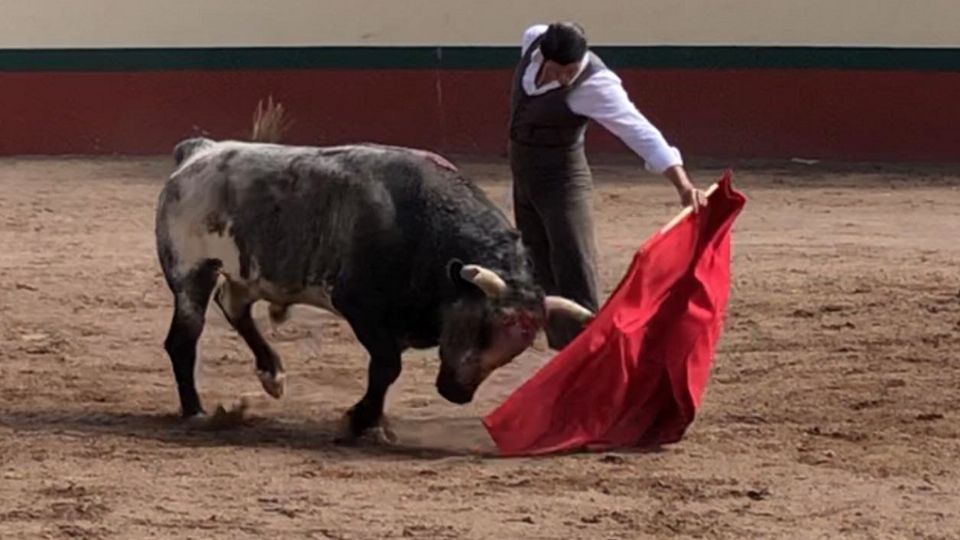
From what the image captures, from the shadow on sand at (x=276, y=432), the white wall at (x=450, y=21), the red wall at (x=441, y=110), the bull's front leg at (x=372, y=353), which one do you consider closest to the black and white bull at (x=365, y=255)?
the bull's front leg at (x=372, y=353)

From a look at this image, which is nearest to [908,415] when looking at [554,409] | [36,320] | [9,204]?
[554,409]

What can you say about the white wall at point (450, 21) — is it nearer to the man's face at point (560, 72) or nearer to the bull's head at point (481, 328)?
the man's face at point (560, 72)

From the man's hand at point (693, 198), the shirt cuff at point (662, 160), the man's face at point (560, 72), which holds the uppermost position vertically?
the man's face at point (560, 72)

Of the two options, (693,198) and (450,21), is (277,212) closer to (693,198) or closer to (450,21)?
(693,198)

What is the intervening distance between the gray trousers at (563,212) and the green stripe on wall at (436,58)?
9279 mm

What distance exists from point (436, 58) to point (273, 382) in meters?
9.36

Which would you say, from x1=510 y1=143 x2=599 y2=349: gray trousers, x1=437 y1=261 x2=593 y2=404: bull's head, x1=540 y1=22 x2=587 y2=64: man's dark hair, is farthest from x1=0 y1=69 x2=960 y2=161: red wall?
x1=437 y1=261 x2=593 y2=404: bull's head

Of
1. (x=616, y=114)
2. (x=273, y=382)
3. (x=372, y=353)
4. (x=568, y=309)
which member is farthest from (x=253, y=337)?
(x=616, y=114)

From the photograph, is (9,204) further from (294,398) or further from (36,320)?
(294,398)

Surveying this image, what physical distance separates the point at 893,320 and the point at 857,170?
698 cm

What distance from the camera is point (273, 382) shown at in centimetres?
781

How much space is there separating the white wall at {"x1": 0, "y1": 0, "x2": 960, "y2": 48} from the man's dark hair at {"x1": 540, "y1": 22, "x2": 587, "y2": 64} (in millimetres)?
9780

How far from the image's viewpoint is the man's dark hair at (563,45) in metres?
7.06

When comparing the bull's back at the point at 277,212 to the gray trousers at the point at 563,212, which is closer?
the bull's back at the point at 277,212
